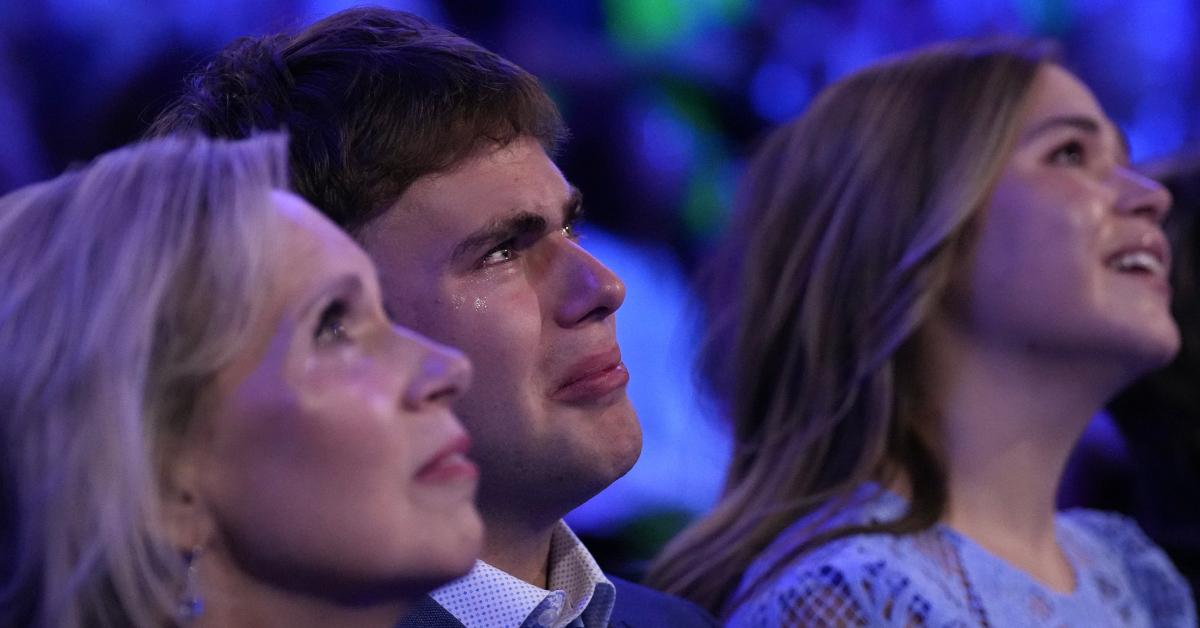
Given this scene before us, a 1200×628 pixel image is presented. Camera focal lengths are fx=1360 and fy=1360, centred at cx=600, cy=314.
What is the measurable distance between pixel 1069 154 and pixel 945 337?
1.24 ft

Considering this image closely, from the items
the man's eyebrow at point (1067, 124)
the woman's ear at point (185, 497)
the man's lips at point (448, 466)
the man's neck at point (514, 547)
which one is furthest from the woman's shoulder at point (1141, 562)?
the woman's ear at point (185, 497)

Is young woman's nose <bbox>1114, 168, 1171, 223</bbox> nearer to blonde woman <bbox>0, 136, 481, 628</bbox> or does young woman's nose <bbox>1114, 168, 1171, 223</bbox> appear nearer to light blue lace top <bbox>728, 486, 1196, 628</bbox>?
light blue lace top <bbox>728, 486, 1196, 628</bbox>

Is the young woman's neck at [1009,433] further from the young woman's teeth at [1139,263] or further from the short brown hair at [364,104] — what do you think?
the short brown hair at [364,104]

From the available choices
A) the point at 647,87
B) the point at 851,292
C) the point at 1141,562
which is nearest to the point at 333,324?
the point at 851,292

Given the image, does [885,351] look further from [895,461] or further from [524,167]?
[524,167]

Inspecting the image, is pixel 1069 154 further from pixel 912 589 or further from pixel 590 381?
pixel 590 381

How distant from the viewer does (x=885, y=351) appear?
2.21m

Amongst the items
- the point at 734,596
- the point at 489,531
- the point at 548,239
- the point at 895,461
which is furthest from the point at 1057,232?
the point at 489,531

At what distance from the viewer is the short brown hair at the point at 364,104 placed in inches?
62.8

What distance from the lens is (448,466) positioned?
1.19 m

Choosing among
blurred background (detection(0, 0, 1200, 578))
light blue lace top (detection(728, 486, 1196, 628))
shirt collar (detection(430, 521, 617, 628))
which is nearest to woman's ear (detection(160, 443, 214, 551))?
shirt collar (detection(430, 521, 617, 628))

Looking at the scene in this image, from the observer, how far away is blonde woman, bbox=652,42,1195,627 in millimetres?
2115

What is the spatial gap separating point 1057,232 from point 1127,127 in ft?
7.11

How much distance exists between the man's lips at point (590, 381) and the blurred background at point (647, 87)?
36.7 inches
